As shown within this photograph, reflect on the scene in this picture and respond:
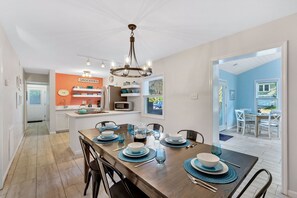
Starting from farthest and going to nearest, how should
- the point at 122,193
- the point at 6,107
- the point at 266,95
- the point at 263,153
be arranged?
the point at 266,95
the point at 263,153
the point at 6,107
the point at 122,193

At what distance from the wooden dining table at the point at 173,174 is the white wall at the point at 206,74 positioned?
1.21m

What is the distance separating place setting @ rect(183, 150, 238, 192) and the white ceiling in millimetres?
4736

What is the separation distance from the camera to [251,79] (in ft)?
20.0

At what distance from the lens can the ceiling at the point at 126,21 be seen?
5.28 feet

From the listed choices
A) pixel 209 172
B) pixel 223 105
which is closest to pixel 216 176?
pixel 209 172

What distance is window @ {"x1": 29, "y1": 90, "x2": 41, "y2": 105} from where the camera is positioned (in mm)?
7344

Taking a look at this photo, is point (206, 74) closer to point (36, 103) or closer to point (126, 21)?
point (126, 21)

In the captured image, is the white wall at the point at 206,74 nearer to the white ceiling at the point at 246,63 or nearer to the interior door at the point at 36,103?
the white ceiling at the point at 246,63

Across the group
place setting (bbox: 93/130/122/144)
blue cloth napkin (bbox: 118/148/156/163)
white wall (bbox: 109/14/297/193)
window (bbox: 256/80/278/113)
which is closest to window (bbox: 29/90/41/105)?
white wall (bbox: 109/14/297/193)

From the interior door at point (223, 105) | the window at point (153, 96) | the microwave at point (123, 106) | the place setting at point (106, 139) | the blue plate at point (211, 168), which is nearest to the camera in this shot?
the blue plate at point (211, 168)

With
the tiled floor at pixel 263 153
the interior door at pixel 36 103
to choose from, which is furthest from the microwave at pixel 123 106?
the interior door at pixel 36 103

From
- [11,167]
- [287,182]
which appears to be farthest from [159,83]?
[11,167]

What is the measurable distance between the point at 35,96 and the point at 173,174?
908 cm

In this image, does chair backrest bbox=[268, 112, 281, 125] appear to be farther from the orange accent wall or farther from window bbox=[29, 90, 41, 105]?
window bbox=[29, 90, 41, 105]
